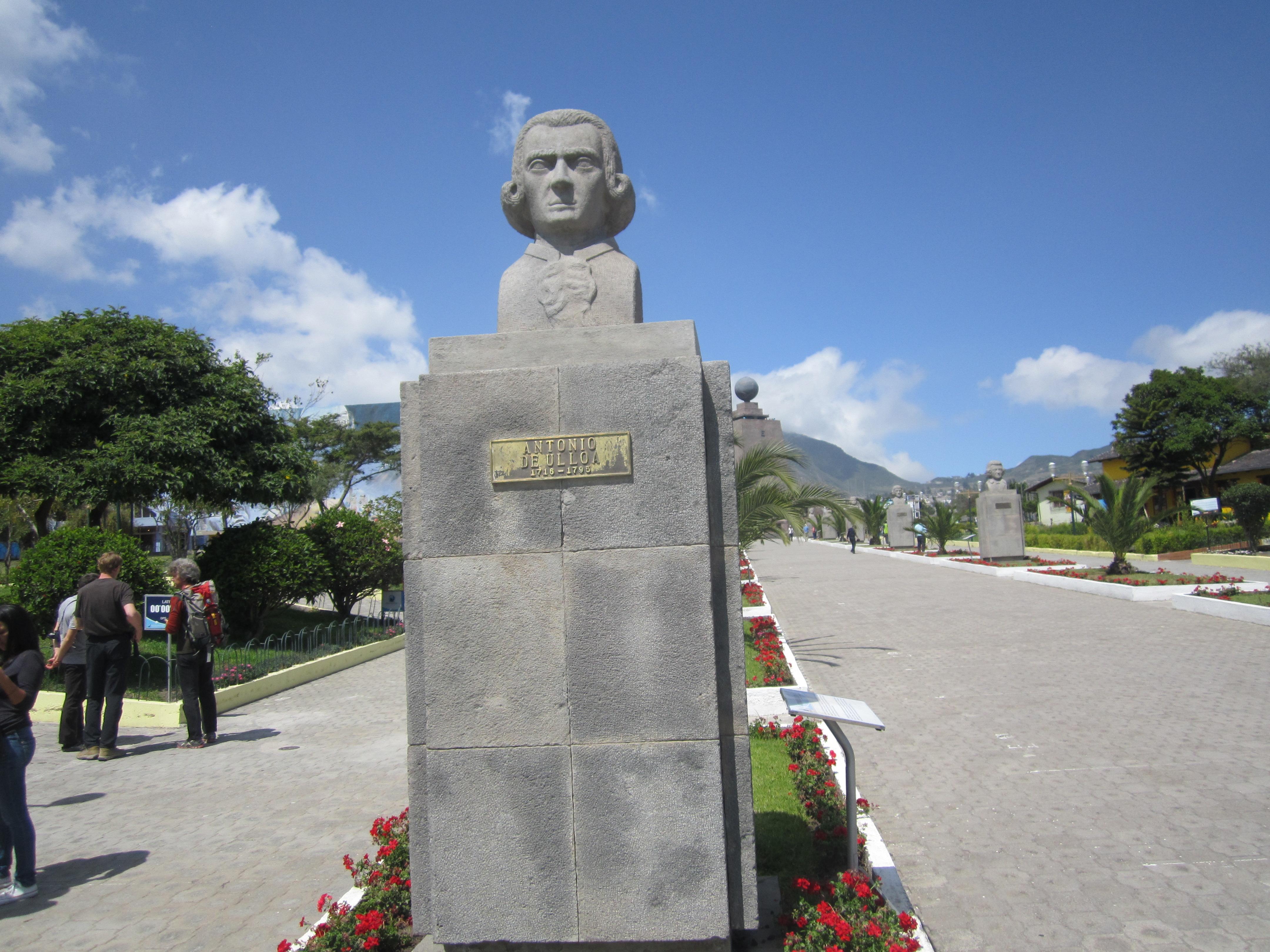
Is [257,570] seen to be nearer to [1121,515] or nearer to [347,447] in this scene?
[1121,515]

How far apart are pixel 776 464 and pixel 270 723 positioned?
256 inches

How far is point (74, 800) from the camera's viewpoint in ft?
19.2

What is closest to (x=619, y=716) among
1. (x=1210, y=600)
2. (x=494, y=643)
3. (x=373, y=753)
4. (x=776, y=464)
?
(x=494, y=643)

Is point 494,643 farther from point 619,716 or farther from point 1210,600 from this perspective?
point 1210,600

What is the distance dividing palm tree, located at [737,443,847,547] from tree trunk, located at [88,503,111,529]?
8454mm

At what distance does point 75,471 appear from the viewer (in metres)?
10.6

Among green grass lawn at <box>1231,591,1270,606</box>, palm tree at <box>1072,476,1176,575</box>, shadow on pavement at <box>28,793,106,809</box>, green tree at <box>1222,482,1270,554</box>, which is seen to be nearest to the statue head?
shadow on pavement at <box>28,793,106,809</box>

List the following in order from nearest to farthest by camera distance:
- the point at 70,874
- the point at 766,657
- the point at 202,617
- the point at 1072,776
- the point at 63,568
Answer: the point at 70,874
the point at 1072,776
the point at 202,617
the point at 766,657
the point at 63,568

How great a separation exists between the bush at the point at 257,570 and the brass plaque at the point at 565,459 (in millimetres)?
10051

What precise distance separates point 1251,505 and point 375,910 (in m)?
24.7

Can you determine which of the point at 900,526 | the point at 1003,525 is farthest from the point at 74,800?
the point at 900,526

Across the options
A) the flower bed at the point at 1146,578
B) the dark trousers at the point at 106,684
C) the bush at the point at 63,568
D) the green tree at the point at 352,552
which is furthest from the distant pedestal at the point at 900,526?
the dark trousers at the point at 106,684

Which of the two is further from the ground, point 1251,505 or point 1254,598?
point 1251,505

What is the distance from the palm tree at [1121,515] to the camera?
17000mm
